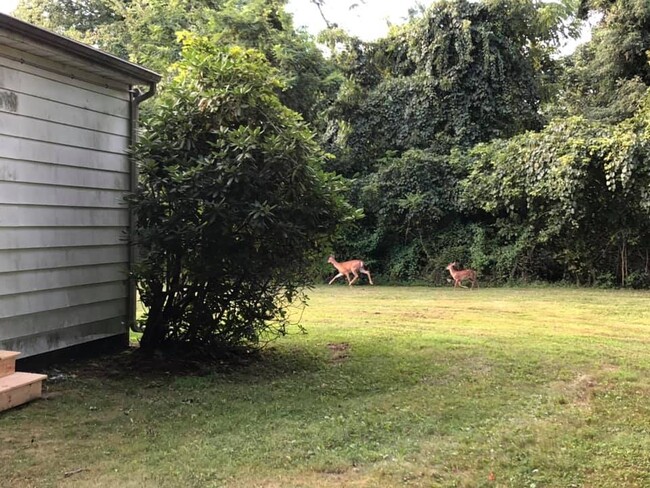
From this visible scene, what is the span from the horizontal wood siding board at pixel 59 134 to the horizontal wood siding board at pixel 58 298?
1.32 meters

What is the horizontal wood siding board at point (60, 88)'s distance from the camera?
184 inches

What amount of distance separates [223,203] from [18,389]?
6.50 feet

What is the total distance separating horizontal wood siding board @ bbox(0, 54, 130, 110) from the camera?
4668 mm

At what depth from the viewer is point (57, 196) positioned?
511cm

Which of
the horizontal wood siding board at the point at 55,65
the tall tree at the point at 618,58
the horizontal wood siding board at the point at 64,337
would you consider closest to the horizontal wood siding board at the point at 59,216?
the horizontal wood siding board at the point at 64,337

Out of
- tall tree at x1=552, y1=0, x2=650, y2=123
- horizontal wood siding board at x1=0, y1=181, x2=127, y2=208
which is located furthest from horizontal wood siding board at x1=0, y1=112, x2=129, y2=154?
tall tree at x1=552, y1=0, x2=650, y2=123

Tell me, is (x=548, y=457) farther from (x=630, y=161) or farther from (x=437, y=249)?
(x=437, y=249)

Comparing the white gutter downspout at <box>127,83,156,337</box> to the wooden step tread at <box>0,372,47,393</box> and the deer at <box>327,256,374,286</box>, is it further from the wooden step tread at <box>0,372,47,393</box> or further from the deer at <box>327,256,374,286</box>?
the deer at <box>327,256,374,286</box>

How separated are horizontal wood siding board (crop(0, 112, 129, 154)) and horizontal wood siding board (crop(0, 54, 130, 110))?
0.23m

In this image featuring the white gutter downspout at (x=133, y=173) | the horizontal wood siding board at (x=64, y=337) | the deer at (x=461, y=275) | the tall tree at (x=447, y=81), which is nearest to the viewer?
the horizontal wood siding board at (x=64, y=337)

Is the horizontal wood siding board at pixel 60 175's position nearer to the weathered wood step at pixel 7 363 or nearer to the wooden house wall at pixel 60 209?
the wooden house wall at pixel 60 209

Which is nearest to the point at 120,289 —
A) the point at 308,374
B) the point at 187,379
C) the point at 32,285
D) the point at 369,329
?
the point at 32,285

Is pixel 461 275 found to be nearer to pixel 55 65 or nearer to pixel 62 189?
pixel 62 189

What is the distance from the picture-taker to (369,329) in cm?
753
